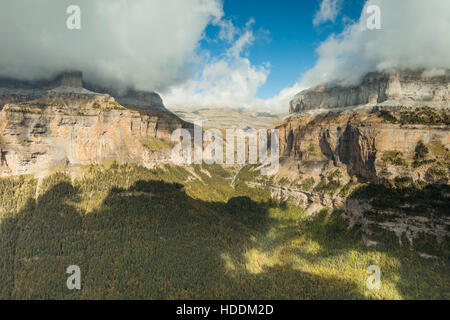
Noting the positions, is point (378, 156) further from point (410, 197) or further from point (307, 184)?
point (307, 184)

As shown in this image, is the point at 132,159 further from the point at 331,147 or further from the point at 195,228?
the point at 331,147

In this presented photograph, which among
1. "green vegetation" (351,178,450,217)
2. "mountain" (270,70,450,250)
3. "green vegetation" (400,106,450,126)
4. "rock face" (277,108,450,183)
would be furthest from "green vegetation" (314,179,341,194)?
"green vegetation" (400,106,450,126)

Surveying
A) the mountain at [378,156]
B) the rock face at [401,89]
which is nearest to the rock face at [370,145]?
the mountain at [378,156]

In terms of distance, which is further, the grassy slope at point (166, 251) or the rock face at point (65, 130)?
the rock face at point (65, 130)

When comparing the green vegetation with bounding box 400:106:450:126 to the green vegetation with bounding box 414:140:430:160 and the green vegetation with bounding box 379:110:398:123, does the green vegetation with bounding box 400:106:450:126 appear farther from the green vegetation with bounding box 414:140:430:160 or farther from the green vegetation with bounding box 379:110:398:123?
the green vegetation with bounding box 414:140:430:160

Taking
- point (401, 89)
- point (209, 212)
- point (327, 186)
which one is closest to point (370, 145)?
point (327, 186)

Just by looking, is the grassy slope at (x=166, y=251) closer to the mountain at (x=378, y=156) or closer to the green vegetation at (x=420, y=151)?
the mountain at (x=378, y=156)
